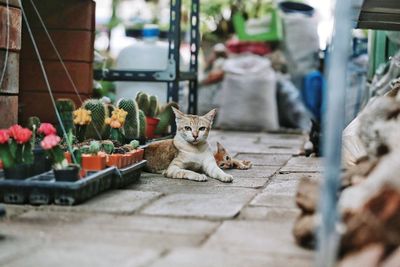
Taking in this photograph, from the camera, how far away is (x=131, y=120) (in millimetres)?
4082

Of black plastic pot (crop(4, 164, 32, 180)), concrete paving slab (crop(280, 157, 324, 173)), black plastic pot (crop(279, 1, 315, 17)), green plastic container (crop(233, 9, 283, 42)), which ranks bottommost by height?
concrete paving slab (crop(280, 157, 324, 173))

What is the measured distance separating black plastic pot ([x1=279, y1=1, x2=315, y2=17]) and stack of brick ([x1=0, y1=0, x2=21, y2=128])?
5895 millimetres

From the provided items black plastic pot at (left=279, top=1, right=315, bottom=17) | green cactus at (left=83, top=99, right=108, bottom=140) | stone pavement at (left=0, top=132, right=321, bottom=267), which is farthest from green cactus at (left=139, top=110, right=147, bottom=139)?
black plastic pot at (left=279, top=1, right=315, bottom=17)

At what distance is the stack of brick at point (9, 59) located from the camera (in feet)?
11.6

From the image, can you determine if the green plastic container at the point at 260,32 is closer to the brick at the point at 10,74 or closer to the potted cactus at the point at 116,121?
the potted cactus at the point at 116,121

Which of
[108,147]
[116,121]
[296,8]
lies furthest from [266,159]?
[296,8]

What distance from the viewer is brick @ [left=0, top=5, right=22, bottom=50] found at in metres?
3.51

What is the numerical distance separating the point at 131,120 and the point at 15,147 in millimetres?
1206

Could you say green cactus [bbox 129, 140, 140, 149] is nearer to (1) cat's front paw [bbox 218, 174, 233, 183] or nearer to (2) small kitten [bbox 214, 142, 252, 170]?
(1) cat's front paw [bbox 218, 174, 233, 183]

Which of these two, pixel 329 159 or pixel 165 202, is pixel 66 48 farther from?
pixel 329 159

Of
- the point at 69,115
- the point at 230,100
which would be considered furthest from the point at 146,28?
the point at 69,115

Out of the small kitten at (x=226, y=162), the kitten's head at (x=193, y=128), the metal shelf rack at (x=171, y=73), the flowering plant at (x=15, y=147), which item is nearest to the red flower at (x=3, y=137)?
the flowering plant at (x=15, y=147)

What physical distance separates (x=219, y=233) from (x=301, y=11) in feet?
23.0

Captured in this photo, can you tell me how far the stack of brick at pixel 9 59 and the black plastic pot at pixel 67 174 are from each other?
850 millimetres
